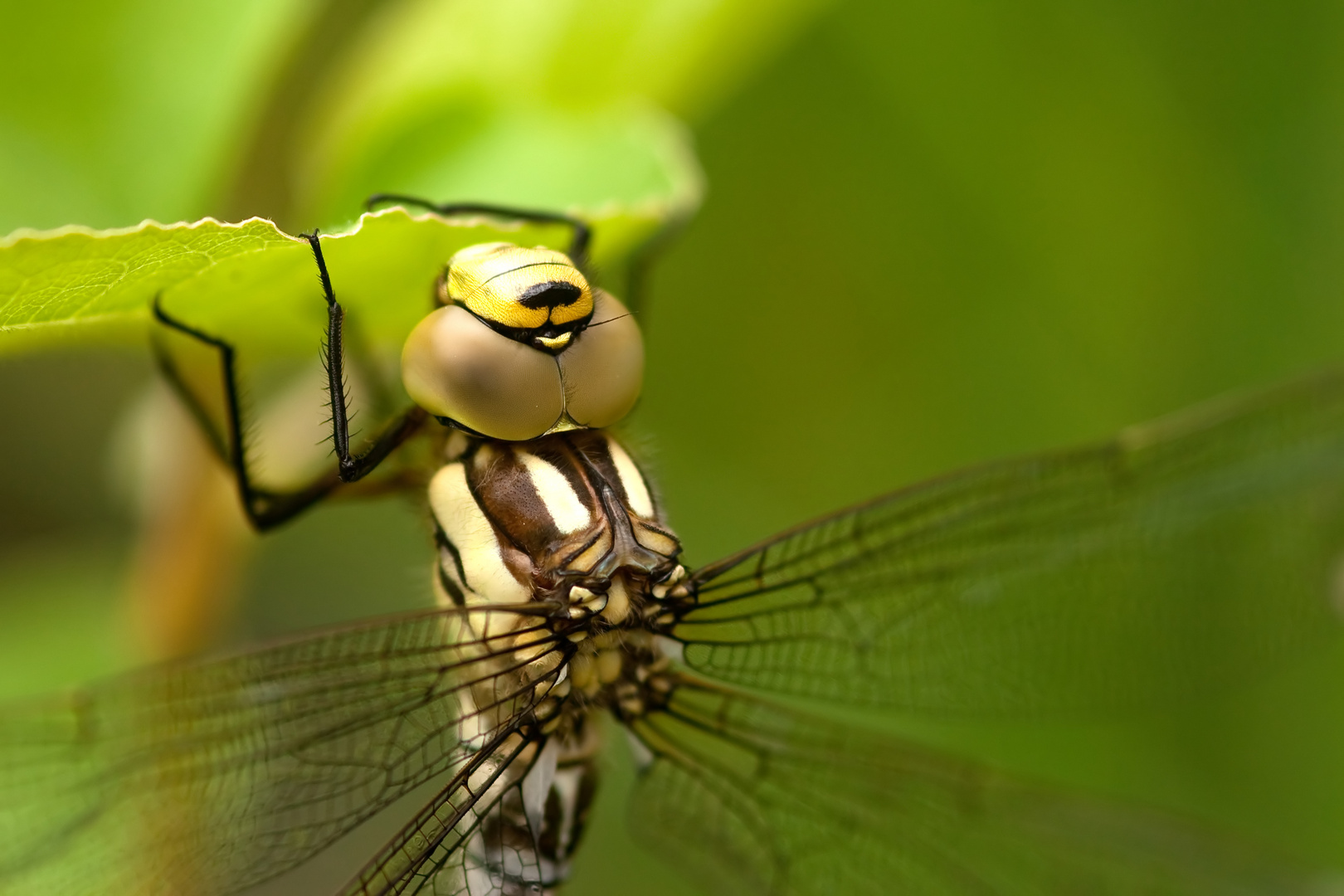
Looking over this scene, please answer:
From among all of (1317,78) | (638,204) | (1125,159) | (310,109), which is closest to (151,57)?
(638,204)

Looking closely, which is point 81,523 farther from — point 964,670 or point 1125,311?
point 1125,311

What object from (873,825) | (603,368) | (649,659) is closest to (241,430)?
(603,368)

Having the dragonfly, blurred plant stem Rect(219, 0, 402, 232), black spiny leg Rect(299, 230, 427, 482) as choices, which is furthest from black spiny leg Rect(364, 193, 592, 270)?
blurred plant stem Rect(219, 0, 402, 232)

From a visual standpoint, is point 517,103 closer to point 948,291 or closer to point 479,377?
point 479,377

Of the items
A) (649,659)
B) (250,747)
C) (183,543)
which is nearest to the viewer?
(250,747)

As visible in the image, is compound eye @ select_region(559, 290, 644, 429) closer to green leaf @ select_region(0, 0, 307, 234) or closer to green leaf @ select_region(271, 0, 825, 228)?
green leaf @ select_region(271, 0, 825, 228)

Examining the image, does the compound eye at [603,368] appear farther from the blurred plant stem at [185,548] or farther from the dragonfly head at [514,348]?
the blurred plant stem at [185,548]
